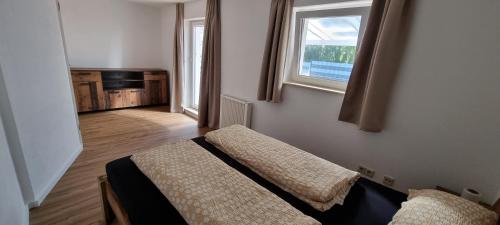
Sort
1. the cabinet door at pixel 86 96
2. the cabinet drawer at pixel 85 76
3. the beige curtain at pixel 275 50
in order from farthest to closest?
the cabinet door at pixel 86 96 → the cabinet drawer at pixel 85 76 → the beige curtain at pixel 275 50

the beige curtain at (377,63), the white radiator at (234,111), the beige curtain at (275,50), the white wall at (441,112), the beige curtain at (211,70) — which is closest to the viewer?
the white wall at (441,112)

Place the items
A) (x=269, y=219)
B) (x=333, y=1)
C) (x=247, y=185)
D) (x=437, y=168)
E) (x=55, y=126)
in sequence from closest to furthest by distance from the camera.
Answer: (x=269, y=219) < (x=247, y=185) < (x=437, y=168) < (x=333, y=1) < (x=55, y=126)

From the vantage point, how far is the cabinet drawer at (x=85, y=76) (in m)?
3.85

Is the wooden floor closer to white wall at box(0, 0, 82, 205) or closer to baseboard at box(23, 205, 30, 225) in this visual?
baseboard at box(23, 205, 30, 225)

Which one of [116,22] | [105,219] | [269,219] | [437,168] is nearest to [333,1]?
[437,168]

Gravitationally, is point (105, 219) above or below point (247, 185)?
below

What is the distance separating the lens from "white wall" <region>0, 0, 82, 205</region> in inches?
62.6

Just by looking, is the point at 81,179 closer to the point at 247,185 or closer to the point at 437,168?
the point at 247,185

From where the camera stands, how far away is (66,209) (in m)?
1.78

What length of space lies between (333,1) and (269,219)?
1.92 metres

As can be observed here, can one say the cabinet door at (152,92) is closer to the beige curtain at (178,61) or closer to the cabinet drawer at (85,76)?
the beige curtain at (178,61)

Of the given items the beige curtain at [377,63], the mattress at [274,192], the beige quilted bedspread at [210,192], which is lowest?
the mattress at [274,192]

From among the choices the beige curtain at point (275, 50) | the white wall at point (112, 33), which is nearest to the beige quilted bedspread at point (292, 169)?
the beige curtain at point (275, 50)

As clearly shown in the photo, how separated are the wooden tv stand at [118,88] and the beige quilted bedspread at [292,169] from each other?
138 inches
